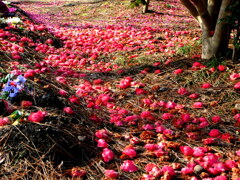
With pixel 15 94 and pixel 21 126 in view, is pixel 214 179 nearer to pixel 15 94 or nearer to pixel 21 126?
pixel 21 126

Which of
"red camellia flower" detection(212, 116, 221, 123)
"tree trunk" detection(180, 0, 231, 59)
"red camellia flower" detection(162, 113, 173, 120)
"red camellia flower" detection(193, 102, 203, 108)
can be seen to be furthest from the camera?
"tree trunk" detection(180, 0, 231, 59)

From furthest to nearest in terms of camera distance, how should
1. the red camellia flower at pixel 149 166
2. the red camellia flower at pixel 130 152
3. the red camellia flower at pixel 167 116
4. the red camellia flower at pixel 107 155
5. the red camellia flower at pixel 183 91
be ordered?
1. the red camellia flower at pixel 183 91
2. the red camellia flower at pixel 167 116
3. the red camellia flower at pixel 130 152
4. the red camellia flower at pixel 107 155
5. the red camellia flower at pixel 149 166

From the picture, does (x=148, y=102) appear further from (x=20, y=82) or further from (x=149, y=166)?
(x=20, y=82)

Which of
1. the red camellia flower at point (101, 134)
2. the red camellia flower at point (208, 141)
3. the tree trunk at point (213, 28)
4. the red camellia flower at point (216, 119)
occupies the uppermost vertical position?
the tree trunk at point (213, 28)

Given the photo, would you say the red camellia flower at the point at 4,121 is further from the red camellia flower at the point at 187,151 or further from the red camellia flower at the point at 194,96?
the red camellia flower at the point at 194,96

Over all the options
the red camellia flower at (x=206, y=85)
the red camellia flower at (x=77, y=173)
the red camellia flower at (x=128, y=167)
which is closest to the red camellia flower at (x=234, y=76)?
the red camellia flower at (x=206, y=85)

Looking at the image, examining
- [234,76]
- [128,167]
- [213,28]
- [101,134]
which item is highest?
[213,28]

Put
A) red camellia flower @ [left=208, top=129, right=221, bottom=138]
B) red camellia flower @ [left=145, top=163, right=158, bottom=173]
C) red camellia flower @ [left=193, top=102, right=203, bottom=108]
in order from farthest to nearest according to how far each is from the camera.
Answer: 1. red camellia flower @ [left=193, top=102, right=203, bottom=108]
2. red camellia flower @ [left=208, top=129, right=221, bottom=138]
3. red camellia flower @ [left=145, top=163, right=158, bottom=173]

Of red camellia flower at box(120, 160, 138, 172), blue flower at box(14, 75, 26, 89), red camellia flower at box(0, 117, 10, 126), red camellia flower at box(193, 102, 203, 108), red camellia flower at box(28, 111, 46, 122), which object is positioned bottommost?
red camellia flower at box(120, 160, 138, 172)

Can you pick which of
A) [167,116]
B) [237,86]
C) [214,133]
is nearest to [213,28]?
[237,86]

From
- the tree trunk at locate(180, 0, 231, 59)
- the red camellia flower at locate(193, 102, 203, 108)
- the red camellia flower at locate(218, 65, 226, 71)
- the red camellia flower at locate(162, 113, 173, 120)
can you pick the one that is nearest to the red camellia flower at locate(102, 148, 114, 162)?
the red camellia flower at locate(162, 113, 173, 120)

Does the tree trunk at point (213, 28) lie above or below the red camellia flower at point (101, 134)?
above

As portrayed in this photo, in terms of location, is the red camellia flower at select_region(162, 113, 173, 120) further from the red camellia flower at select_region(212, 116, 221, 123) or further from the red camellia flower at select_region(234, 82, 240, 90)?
the red camellia flower at select_region(234, 82, 240, 90)

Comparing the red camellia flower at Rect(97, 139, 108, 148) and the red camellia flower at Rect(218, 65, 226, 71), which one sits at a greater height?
the red camellia flower at Rect(218, 65, 226, 71)
